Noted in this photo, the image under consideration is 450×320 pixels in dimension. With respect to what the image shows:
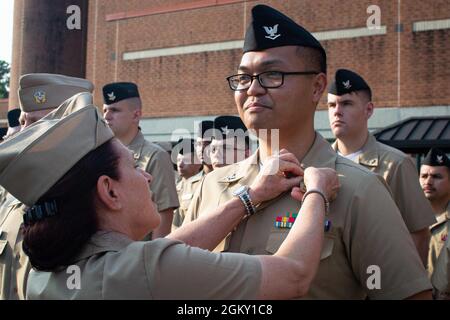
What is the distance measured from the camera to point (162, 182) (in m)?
5.50

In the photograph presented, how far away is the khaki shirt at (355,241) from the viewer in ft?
7.68

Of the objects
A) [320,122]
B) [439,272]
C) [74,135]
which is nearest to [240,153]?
[439,272]

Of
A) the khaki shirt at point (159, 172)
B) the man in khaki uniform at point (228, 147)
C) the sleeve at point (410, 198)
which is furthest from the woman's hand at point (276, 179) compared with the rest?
the man in khaki uniform at point (228, 147)

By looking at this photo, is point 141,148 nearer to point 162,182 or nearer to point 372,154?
point 162,182

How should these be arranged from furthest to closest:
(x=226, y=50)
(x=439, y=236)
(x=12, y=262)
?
(x=226, y=50)
(x=439, y=236)
(x=12, y=262)

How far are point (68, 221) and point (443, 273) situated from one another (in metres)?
4.79

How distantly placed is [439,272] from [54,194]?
4.87 m

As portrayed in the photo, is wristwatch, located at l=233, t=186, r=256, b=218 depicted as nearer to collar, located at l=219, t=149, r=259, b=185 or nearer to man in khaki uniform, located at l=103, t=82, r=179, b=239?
collar, located at l=219, t=149, r=259, b=185

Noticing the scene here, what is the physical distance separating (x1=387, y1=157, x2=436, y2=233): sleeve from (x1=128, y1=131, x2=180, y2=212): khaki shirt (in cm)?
195

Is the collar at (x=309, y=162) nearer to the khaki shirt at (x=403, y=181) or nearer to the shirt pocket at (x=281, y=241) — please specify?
the shirt pocket at (x=281, y=241)

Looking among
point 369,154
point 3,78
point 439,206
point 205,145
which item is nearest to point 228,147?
point 205,145

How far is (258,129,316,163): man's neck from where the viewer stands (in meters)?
2.73

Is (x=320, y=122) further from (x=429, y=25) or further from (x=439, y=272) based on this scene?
(x=439, y=272)

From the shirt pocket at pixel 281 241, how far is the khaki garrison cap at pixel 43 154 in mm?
855
